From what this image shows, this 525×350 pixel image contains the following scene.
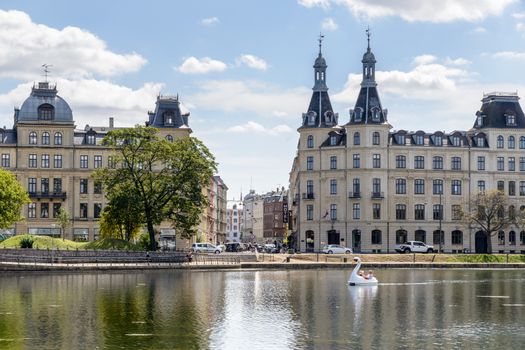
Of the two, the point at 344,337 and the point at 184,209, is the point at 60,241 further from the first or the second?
the point at 344,337

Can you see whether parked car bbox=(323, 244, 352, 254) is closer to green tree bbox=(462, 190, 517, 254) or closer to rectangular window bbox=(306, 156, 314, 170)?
rectangular window bbox=(306, 156, 314, 170)

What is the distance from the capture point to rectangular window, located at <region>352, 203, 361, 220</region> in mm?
136875

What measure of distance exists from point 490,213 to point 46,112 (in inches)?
2810

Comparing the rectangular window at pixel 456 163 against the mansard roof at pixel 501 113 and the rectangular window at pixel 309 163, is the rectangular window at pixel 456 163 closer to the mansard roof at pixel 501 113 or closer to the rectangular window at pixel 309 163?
the mansard roof at pixel 501 113

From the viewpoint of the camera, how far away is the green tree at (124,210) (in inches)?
4065

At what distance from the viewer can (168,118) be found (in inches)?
5384

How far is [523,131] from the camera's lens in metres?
139

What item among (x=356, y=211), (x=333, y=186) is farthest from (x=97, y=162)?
(x=356, y=211)

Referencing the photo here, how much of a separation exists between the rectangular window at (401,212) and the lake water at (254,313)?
47922 mm

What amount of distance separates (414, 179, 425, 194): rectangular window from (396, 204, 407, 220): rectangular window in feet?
11.0

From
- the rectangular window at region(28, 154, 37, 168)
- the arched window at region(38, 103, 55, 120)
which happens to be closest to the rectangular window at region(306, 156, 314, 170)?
the arched window at region(38, 103, 55, 120)

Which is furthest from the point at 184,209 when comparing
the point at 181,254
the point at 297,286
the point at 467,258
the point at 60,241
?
the point at 467,258

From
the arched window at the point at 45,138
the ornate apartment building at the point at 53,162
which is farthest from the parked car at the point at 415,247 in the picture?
the arched window at the point at 45,138

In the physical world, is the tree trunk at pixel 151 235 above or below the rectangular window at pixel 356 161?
below
